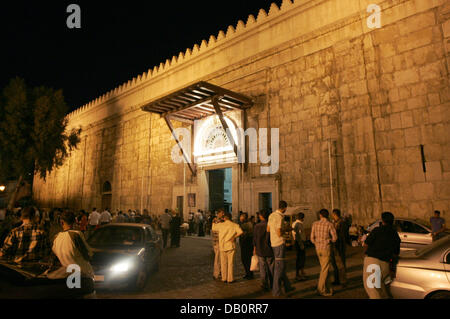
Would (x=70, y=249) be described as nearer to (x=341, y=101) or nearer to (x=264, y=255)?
(x=264, y=255)

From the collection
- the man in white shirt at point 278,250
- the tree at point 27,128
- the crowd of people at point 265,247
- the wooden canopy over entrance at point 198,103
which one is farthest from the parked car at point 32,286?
the tree at point 27,128

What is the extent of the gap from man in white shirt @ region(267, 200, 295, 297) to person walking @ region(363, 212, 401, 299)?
5.21ft

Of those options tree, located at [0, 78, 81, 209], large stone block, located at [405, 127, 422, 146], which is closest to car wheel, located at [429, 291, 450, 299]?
large stone block, located at [405, 127, 422, 146]

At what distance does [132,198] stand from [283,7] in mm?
16385

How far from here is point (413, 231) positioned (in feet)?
29.4

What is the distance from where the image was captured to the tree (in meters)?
21.5

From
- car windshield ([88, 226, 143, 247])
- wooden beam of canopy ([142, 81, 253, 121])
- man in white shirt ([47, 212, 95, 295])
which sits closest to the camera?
man in white shirt ([47, 212, 95, 295])

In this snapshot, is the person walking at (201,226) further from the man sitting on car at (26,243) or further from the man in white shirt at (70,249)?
the man in white shirt at (70,249)

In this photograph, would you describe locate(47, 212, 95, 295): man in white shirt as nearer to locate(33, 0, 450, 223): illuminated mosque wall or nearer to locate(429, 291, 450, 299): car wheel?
locate(429, 291, 450, 299): car wheel

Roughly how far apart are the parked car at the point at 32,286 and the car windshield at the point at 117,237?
356 centimetres

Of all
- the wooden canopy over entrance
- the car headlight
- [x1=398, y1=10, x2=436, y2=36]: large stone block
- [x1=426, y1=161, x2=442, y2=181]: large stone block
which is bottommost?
the car headlight

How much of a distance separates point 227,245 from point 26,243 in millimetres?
3887

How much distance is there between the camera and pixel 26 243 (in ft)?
13.6
